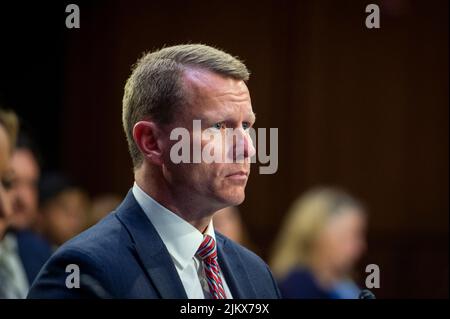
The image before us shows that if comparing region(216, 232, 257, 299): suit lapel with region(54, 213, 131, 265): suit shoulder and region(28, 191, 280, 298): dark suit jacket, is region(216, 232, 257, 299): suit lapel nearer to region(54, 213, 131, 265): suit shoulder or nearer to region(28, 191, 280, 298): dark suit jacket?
region(28, 191, 280, 298): dark suit jacket

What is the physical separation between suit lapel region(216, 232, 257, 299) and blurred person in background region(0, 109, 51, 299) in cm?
68

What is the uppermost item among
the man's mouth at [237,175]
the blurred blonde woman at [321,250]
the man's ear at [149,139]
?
the man's ear at [149,139]

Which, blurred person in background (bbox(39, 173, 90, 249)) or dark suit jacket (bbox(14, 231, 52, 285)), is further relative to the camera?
blurred person in background (bbox(39, 173, 90, 249))

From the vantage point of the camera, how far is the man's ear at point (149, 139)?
1.75 metres

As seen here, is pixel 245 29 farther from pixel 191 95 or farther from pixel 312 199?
pixel 191 95

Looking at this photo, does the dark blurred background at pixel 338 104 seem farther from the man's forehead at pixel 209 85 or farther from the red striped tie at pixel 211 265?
the man's forehead at pixel 209 85

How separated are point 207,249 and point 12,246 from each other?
1.72 m

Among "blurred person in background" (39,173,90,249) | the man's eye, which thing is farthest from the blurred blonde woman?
the man's eye

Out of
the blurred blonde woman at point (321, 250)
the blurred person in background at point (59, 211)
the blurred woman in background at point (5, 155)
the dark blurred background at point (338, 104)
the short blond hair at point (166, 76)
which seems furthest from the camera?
the dark blurred background at point (338, 104)

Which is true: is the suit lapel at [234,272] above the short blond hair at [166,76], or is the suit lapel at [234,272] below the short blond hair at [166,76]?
below

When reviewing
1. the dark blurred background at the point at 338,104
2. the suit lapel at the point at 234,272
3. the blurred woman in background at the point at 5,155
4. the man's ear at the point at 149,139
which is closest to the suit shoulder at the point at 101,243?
the man's ear at the point at 149,139

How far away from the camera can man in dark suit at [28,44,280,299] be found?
5.45 ft

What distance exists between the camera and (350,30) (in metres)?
5.89
